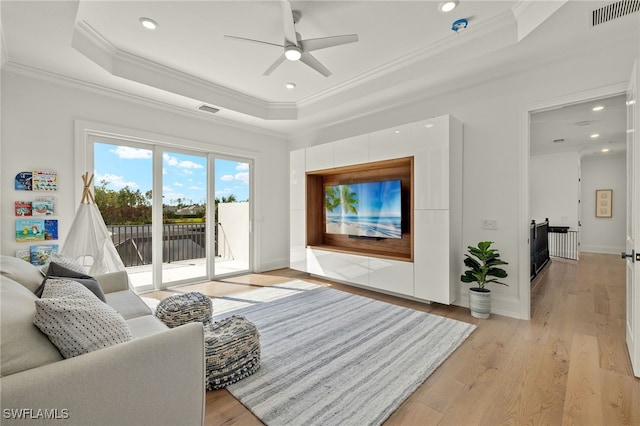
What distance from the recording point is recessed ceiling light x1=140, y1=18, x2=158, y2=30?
2.61m

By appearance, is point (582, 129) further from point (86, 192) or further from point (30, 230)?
point (30, 230)

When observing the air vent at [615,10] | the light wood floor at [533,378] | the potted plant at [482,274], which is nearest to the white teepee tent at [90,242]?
the light wood floor at [533,378]

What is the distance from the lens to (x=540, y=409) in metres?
1.70

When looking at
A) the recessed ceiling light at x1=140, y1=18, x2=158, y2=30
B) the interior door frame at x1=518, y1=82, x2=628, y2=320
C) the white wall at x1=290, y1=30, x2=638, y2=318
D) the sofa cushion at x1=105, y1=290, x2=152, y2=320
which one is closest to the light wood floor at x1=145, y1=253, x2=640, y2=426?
the interior door frame at x1=518, y1=82, x2=628, y2=320

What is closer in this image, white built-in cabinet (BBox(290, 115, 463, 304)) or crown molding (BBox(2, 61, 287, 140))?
crown molding (BBox(2, 61, 287, 140))

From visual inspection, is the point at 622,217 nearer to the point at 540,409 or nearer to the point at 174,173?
the point at 540,409

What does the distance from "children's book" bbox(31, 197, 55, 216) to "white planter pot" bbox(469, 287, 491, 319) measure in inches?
194

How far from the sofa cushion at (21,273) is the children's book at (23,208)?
5.23ft

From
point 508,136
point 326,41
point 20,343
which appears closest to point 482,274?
point 508,136

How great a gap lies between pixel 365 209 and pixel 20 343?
12.5 ft

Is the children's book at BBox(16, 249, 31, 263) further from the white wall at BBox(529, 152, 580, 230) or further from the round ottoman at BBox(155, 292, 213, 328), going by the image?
the white wall at BBox(529, 152, 580, 230)

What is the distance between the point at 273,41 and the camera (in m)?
3.02

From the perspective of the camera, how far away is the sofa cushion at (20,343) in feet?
3.03

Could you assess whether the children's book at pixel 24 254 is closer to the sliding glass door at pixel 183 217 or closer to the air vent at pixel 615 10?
the sliding glass door at pixel 183 217
